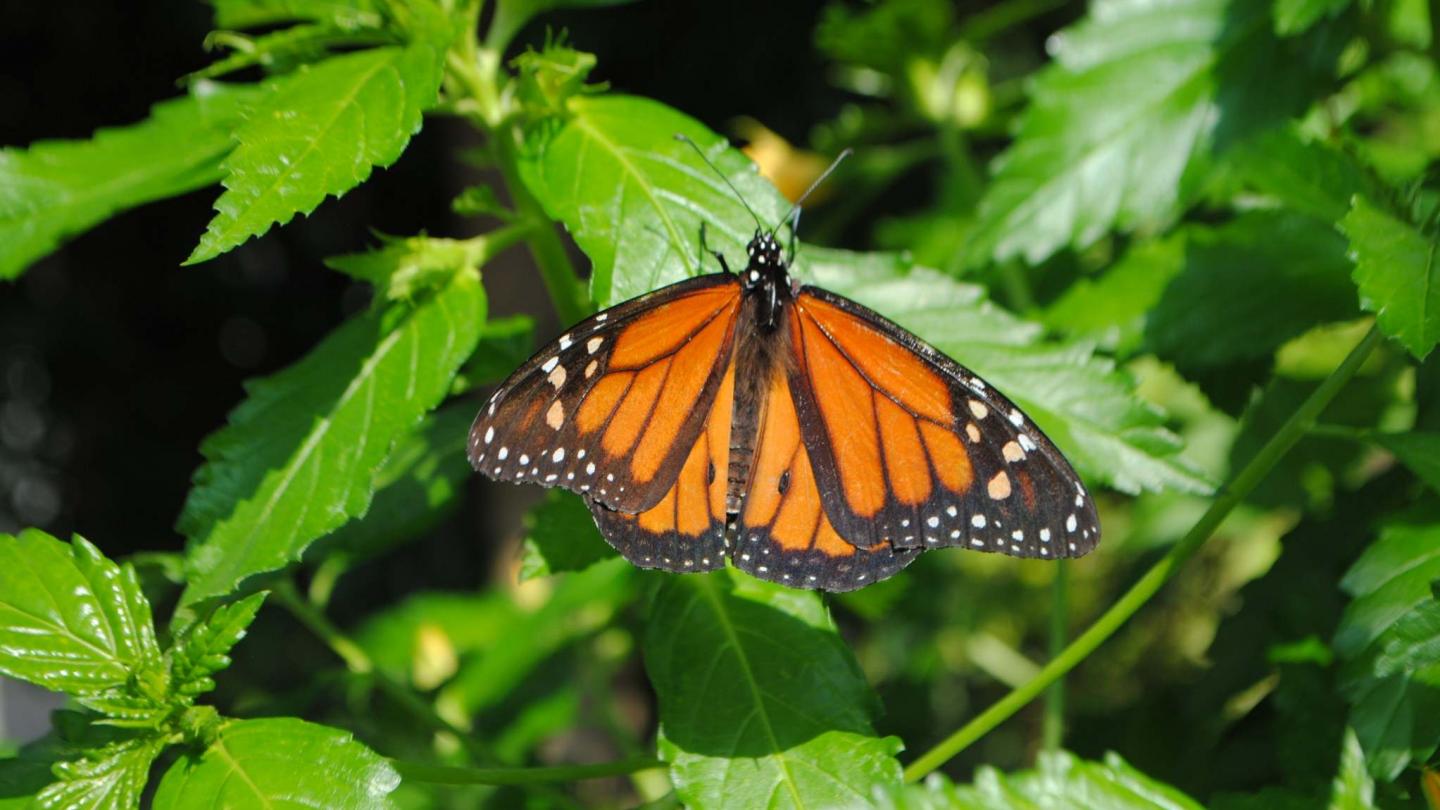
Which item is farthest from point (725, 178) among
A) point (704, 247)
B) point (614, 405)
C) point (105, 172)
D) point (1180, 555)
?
point (105, 172)

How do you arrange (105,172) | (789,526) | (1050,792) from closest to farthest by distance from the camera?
1. (1050,792)
2. (789,526)
3. (105,172)

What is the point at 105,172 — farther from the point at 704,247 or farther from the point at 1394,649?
the point at 1394,649

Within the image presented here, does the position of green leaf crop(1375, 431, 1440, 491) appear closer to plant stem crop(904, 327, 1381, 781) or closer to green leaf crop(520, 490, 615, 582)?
plant stem crop(904, 327, 1381, 781)

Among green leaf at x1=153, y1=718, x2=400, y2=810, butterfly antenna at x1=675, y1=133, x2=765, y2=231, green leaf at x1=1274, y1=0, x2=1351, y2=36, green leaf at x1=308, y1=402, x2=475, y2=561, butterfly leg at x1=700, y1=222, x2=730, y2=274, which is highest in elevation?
green leaf at x1=1274, y1=0, x2=1351, y2=36

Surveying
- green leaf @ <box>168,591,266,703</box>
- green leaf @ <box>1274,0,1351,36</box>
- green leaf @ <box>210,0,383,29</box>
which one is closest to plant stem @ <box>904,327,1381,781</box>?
green leaf @ <box>1274,0,1351,36</box>

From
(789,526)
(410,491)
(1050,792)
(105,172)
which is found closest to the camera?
(1050,792)

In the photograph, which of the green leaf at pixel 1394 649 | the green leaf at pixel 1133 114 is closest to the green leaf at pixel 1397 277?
the green leaf at pixel 1394 649
